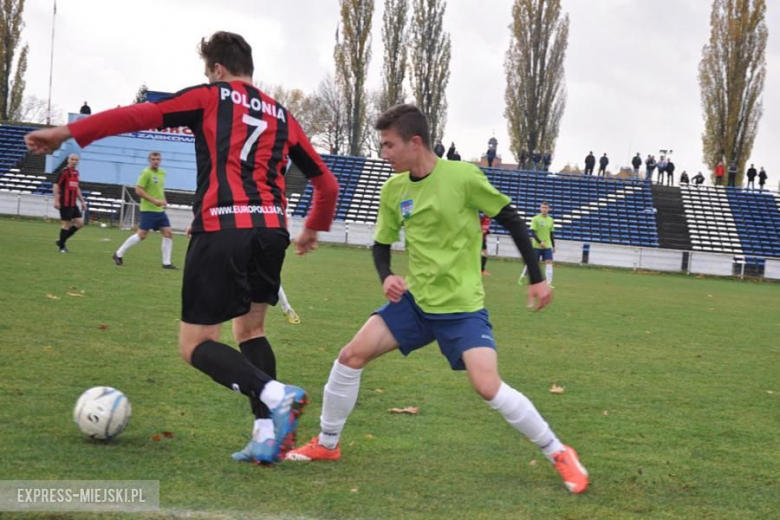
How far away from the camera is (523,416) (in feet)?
14.5

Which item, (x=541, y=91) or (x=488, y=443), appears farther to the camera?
(x=541, y=91)

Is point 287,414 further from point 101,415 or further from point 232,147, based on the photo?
point 232,147

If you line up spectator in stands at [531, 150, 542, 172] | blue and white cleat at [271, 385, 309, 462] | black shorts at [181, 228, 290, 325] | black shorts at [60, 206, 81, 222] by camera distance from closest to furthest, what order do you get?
1. blue and white cleat at [271, 385, 309, 462]
2. black shorts at [181, 228, 290, 325]
3. black shorts at [60, 206, 81, 222]
4. spectator in stands at [531, 150, 542, 172]

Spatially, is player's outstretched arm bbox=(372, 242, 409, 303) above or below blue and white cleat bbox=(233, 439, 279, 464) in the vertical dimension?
above

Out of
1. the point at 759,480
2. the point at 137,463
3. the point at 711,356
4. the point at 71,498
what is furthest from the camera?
the point at 711,356

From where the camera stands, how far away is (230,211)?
430 centimetres

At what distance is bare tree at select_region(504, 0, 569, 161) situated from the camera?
5025cm

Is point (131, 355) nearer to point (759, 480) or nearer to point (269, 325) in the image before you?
point (269, 325)

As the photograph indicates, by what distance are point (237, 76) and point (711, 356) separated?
752 centimetres

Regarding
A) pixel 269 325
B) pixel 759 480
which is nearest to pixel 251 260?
pixel 759 480

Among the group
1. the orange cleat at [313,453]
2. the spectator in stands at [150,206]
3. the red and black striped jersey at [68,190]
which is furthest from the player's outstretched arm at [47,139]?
the red and black striped jersey at [68,190]

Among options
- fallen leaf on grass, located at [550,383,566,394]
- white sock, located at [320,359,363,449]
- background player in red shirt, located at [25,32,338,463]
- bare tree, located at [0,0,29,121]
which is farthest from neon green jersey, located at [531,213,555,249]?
bare tree, located at [0,0,29,121]

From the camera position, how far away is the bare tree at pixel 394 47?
168 feet

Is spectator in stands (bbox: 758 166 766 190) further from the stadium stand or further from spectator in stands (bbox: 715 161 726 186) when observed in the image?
the stadium stand
